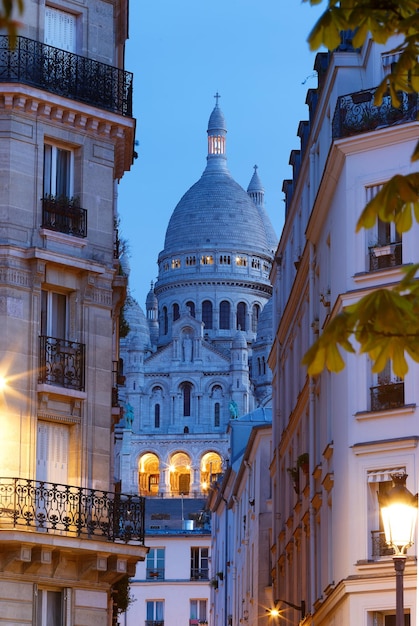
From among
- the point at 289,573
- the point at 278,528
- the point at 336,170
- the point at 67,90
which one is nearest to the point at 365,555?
the point at 336,170

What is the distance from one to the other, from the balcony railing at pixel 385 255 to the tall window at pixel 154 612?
2720 inches

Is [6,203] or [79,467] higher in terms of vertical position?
[6,203]

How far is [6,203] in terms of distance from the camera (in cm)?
3127

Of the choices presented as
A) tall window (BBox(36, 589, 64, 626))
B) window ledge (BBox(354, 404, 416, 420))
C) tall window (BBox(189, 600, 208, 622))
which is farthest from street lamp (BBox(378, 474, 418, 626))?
tall window (BBox(189, 600, 208, 622))

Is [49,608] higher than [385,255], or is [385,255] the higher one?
[385,255]

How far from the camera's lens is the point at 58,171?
3262 centimetres

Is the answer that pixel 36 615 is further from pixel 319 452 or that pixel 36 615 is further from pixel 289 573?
pixel 289 573

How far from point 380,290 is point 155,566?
9158cm

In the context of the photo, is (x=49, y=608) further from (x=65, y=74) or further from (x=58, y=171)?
(x=65, y=74)

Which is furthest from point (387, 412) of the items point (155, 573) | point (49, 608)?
point (155, 573)

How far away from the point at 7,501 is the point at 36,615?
230 centimetres

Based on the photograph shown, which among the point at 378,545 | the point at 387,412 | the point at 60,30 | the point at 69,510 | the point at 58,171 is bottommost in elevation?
the point at 378,545

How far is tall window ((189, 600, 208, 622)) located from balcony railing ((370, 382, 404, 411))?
70117 mm

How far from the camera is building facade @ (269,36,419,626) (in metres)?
30.3
